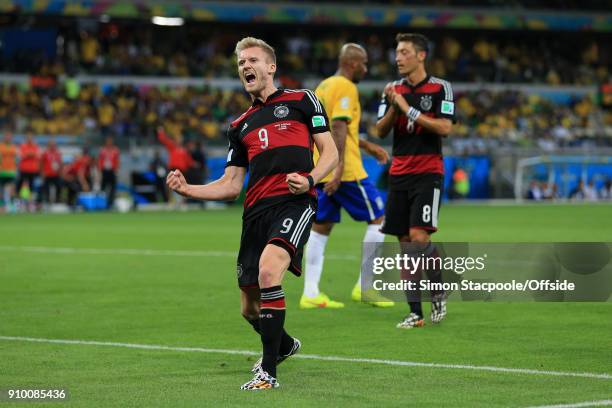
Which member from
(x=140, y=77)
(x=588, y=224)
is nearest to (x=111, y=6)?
(x=140, y=77)

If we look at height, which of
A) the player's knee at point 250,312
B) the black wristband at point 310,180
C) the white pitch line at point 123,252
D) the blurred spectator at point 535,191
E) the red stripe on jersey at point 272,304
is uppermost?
the black wristband at point 310,180

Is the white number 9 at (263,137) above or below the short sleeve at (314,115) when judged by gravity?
below

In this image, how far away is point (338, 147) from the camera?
11.1 m

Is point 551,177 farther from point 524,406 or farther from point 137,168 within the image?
point 524,406

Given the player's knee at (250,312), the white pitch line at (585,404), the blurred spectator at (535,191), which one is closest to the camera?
the white pitch line at (585,404)

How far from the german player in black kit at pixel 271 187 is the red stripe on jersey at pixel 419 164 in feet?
8.82

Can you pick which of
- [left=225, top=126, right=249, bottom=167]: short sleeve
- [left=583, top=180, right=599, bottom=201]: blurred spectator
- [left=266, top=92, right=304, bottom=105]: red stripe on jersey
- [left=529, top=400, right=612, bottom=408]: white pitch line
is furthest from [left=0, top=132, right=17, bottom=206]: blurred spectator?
[left=529, top=400, right=612, bottom=408]: white pitch line

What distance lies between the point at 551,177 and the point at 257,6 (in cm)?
1517

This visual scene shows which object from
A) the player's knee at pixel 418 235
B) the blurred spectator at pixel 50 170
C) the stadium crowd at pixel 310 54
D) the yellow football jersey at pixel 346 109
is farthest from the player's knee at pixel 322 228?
the stadium crowd at pixel 310 54

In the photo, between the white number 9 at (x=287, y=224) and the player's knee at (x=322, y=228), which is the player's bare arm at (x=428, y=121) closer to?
the player's knee at (x=322, y=228)

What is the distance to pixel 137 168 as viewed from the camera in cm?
3784

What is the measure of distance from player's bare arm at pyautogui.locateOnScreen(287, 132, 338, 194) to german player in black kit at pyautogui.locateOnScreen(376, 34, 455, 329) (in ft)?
8.13

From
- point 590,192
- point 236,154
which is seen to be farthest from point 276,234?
point 590,192

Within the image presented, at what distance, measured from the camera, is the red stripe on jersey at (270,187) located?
7.27 metres
